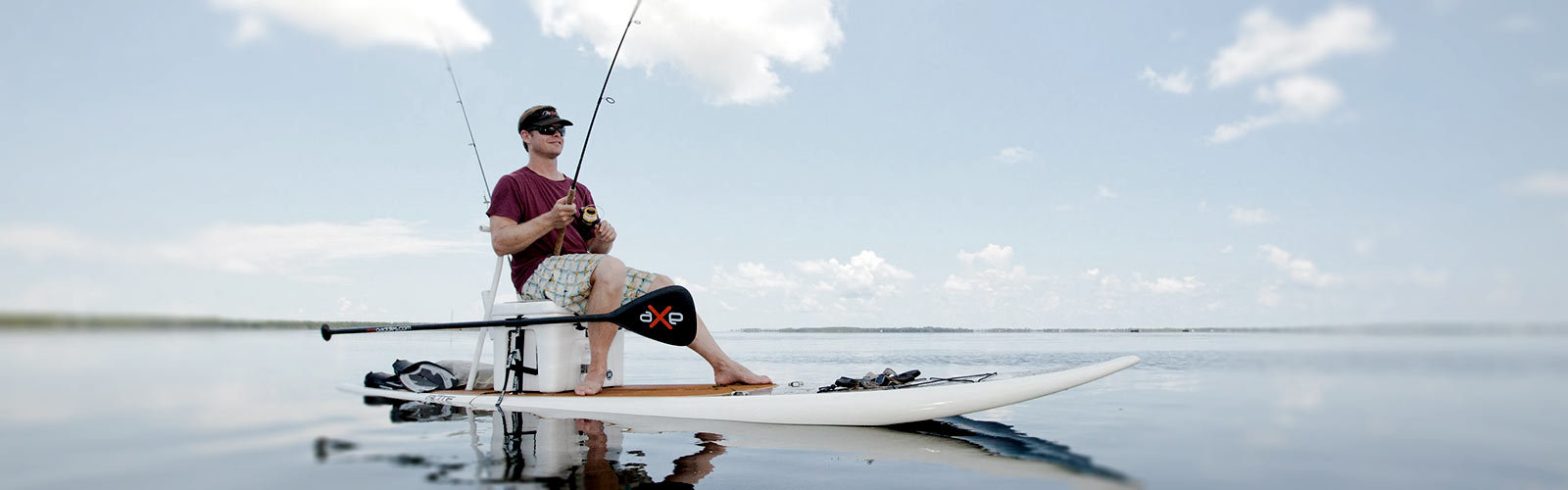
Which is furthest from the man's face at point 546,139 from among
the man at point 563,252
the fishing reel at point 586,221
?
the fishing reel at point 586,221

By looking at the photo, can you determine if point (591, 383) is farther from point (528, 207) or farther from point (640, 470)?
point (640, 470)

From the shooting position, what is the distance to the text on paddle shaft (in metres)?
4.49

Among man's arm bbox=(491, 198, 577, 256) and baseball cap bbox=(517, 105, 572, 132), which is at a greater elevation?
baseball cap bbox=(517, 105, 572, 132)

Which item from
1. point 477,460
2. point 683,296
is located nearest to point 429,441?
point 477,460

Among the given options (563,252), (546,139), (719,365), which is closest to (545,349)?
(563,252)

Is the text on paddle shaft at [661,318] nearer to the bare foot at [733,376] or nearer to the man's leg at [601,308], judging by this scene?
the man's leg at [601,308]

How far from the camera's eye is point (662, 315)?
451 centimetres

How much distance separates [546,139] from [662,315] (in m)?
1.40

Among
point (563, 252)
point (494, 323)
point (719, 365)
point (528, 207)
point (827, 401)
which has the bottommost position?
point (827, 401)

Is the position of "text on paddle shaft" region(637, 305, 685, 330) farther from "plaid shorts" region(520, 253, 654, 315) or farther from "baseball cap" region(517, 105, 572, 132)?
"baseball cap" region(517, 105, 572, 132)

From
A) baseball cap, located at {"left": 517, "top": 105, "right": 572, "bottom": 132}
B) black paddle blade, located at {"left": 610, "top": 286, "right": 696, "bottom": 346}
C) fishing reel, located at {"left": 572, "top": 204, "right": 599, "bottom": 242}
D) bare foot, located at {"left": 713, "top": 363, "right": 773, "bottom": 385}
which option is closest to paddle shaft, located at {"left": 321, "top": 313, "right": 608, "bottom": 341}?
black paddle blade, located at {"left": 610, "top": 286, "right": 696, "bottom": 346}

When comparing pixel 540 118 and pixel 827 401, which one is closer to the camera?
pixel 827 401

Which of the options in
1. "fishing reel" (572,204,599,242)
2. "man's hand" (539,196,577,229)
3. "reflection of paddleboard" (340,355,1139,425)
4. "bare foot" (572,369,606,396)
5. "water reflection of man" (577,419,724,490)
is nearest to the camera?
"water reflection of man" (577,419,724,490)

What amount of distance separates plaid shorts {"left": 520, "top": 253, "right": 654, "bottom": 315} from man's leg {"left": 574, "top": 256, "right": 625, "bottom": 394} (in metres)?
0.04
